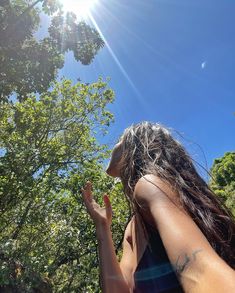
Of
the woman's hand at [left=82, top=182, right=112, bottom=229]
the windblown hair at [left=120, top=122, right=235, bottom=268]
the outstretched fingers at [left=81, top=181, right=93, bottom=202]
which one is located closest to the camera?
the windblown hair at [left=120, top=122, right=235, bottom=268]

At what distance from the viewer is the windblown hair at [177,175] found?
1378 millimetres

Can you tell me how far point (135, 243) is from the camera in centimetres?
168

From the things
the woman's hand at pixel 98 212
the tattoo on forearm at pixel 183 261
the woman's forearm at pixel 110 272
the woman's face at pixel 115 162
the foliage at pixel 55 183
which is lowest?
the tattoo on forearm at pixel 183 261

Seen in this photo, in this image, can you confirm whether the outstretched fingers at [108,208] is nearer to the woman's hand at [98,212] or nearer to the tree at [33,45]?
the woman's hand at [98,212]

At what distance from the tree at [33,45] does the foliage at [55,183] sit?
136 inches

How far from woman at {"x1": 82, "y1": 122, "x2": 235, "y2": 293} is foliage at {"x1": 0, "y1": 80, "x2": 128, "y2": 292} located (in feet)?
35.3

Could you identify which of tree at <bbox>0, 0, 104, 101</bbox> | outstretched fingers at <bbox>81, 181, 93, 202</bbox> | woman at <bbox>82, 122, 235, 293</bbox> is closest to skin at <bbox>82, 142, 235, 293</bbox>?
woman at <bbox>82, 122, 235, 293</bbox>

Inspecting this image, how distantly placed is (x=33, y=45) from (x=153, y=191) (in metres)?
11.4

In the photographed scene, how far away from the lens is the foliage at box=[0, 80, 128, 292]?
15.7m

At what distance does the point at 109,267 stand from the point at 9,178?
51.9ft

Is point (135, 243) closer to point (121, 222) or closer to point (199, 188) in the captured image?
point (199, 188)

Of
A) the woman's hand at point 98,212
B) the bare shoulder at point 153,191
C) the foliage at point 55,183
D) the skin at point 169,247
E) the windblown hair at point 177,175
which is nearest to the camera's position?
the skin at point 169,247

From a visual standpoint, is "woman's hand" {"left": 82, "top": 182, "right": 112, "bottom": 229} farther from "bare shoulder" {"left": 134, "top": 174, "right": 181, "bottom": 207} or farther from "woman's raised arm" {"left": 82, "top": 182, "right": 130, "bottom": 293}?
"bare shoulder" {"left": 134, "top": 174, "right": 181, "bottom": 207}

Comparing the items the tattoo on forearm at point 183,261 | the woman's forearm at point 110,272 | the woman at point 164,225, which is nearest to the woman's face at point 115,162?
the woman at point 164,225
